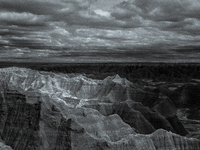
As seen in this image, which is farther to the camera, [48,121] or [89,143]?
[48,121]

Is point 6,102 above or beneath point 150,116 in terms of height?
above

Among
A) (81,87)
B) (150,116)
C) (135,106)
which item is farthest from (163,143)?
(81,87)

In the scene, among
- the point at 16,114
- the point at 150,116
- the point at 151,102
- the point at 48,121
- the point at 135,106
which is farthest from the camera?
the point at 151,102

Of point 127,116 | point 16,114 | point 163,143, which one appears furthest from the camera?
point 127,116

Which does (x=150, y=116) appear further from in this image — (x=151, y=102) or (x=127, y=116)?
(x=151, y=102)

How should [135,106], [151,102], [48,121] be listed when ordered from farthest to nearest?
[151,102]
[135,106]
[48,121]

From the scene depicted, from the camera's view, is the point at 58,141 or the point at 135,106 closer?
the point at 58,141

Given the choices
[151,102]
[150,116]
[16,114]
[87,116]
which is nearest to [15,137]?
[16,114]

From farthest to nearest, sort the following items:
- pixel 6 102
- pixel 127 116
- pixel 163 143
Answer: pixel 127 116
pixel 6 102
pixel 163 143

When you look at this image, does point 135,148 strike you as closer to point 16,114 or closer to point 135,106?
point 16,114
